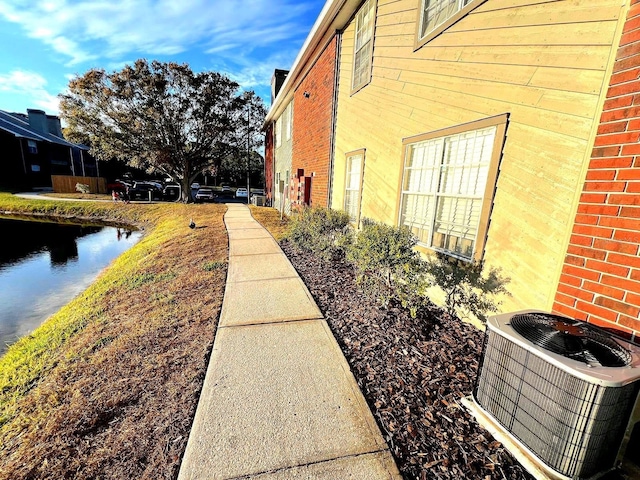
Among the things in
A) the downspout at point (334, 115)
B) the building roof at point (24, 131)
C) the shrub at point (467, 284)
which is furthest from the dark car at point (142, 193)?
the shrub at point (467, 284)

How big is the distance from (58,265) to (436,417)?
39.3 ft

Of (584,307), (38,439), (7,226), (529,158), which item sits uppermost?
(529,158)

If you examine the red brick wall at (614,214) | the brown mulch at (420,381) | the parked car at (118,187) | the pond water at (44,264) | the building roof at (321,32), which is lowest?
the pond water at (44,264)

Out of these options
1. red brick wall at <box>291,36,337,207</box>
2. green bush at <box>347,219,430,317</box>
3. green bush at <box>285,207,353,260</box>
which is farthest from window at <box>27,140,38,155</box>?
green bush at <box>347,219,430,317</box>

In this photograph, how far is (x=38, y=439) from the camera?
212 centimetres

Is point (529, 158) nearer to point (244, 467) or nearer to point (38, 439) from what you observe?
point (244, 467)

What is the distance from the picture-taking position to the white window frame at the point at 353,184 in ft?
21.5

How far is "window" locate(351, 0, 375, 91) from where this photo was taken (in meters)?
6.09

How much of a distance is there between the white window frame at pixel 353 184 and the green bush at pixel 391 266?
7.96 ft

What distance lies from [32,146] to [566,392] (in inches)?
1964

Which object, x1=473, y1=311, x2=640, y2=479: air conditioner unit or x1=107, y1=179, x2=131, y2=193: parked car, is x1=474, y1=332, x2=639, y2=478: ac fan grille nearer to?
x1=473, y1=311, x2=640, y2=479: air conditioner unit

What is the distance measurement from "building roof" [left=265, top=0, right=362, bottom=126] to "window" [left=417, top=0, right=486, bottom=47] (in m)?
2.70

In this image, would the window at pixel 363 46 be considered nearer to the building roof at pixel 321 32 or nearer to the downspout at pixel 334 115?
the building roof at pixel 321 32

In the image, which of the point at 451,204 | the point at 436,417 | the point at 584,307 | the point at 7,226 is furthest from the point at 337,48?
the point at 7,226
